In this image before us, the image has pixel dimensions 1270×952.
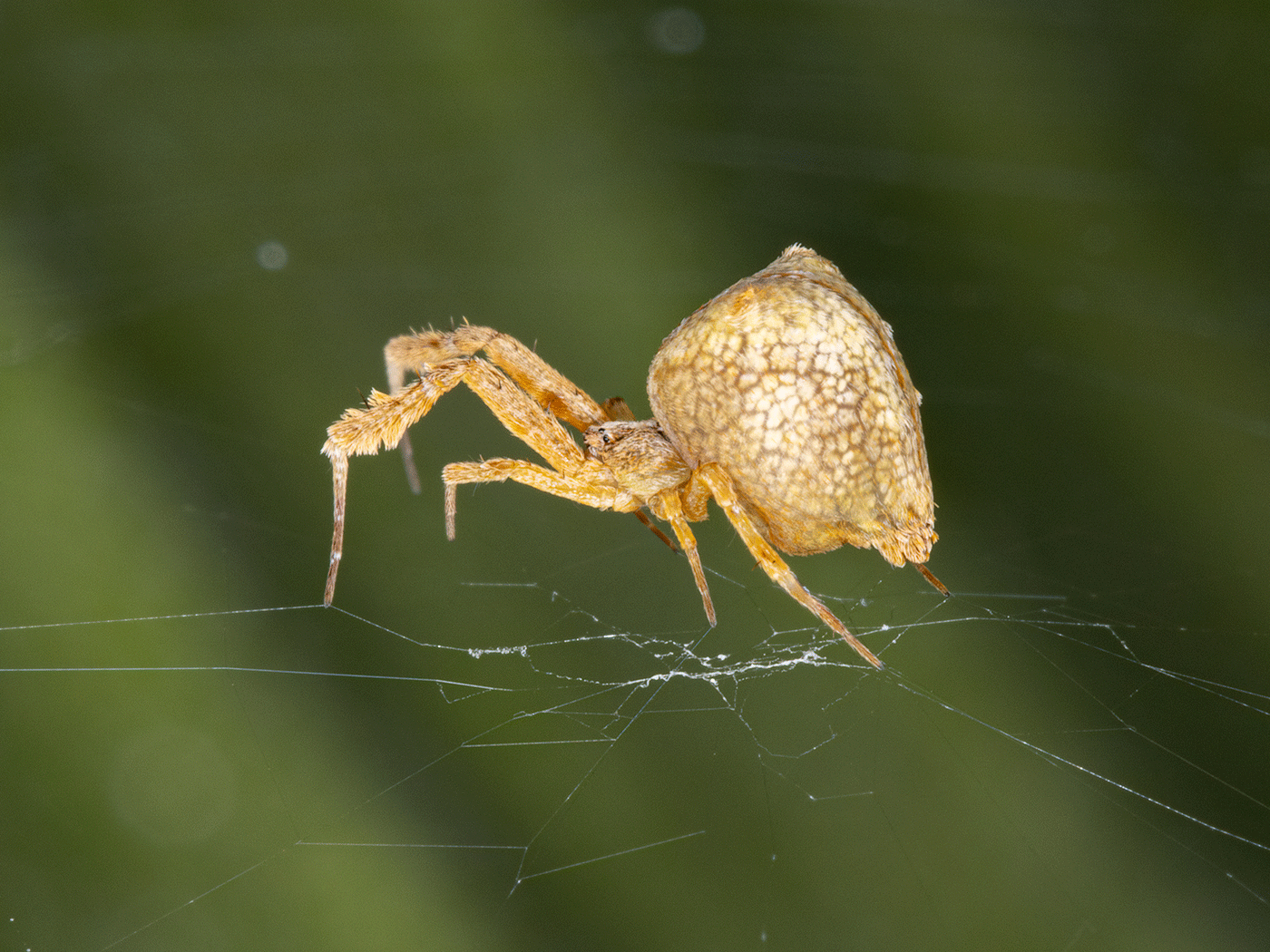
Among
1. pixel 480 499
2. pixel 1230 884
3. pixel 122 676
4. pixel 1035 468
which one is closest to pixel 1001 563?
pixel 1035 468

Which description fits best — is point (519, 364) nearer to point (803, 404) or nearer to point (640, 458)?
point (640, 458)

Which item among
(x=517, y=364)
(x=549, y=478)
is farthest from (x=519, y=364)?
(x=549, y=478)

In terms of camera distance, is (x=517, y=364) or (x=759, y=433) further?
(x=517, y=364)

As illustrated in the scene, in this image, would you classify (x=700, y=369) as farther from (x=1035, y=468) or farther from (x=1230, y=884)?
(x=1230, y=884)

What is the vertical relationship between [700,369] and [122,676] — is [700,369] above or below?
above

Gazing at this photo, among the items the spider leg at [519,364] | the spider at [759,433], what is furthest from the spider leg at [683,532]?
the spider leg at [519,364]

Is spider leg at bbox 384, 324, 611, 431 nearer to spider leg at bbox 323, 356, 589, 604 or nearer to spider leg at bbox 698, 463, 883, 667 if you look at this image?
spider leg at bbox 323, 356, 589, 604

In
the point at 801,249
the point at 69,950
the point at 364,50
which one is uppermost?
the point at 364,50
